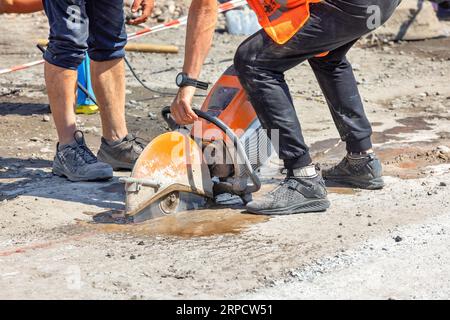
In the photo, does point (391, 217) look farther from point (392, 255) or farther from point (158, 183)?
point (158, 183)

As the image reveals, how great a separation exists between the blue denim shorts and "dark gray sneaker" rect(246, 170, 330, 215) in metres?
1.50

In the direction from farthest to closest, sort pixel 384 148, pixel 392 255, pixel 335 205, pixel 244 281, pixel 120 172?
1. pixel 384 148
2. pixel 120 172
3. pixel 335 205
4. pixel 392 255
5. pixel 244 281

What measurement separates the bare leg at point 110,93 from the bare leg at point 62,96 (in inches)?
10.3

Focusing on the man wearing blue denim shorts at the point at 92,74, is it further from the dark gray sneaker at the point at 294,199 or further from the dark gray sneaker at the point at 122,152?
the dark gray sneaker at the point at 294,199

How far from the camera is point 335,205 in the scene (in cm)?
548

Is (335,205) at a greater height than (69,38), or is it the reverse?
(69,38)

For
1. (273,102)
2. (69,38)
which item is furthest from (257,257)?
(69,38)

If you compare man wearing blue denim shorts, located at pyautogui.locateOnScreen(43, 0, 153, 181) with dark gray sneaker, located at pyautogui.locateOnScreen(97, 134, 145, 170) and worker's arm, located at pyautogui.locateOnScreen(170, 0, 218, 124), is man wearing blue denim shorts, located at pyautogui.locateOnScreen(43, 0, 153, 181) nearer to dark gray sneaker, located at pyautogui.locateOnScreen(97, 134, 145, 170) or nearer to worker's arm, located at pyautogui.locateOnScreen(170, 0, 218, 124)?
dark gray sneaker, located at pyautogui.locateOnScreen(97, 134, 145, 170)

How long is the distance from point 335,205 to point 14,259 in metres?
1.86

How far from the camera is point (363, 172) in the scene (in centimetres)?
577

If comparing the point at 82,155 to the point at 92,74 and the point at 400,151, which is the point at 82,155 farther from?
the point at 400,151

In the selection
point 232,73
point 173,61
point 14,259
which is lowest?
point 173,61

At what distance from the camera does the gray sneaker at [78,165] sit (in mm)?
5984

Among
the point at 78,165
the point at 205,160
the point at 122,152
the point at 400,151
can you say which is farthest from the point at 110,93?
the point at 400,151
